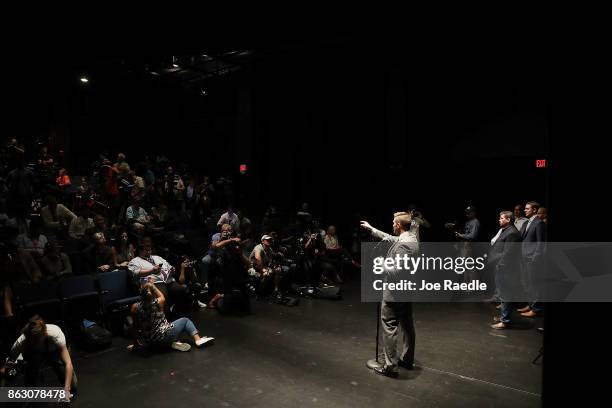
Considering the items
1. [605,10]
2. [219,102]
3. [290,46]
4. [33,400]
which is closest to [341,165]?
[219,102]

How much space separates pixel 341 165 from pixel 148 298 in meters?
9.09

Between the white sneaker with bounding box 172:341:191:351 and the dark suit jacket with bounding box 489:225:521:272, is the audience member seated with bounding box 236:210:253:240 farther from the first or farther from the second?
the dark suit jacket with bounding box 489:225:521:272

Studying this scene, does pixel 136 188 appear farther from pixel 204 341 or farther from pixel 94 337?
pixel 204 341

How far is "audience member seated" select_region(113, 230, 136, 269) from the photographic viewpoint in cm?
703

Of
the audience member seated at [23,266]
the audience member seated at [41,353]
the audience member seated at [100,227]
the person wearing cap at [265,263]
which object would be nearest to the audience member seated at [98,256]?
the audience member seated at [100,227]

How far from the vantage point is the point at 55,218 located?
836cm

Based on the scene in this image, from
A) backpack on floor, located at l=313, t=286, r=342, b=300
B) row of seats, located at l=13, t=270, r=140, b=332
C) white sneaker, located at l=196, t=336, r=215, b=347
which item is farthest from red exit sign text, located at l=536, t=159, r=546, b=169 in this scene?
row of seats, located at l=13, t=270, r=140, b=332

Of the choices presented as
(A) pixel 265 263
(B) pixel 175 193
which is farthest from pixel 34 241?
(B) pixel 175 193

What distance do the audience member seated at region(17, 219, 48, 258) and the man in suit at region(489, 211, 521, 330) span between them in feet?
23.1

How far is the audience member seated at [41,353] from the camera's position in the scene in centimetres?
396

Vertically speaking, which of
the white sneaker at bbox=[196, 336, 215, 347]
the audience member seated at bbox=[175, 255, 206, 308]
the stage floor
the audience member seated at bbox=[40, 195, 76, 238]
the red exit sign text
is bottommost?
the stage floor

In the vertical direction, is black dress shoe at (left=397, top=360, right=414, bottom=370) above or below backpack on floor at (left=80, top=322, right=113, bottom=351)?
below

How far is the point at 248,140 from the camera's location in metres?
14.5

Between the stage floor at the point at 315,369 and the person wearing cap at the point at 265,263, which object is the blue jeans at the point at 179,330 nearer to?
the stage floor at the point at 315,369
